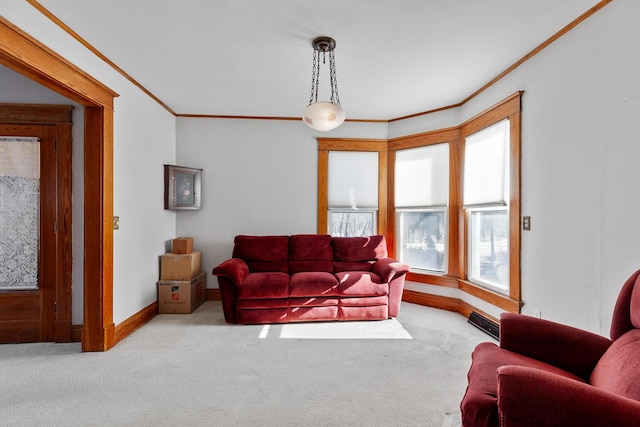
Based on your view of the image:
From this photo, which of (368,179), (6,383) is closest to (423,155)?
(368,179)

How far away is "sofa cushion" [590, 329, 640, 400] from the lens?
1.26 meters

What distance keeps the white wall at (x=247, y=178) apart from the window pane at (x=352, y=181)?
0.89 ft

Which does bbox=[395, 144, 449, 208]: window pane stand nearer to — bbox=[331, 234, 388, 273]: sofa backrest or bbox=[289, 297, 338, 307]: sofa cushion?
bbox=[331, 234, 388, 273]: sofa backrest

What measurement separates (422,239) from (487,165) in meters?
1.39

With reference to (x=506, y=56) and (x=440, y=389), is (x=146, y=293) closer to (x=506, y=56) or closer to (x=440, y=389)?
(x=440, y=389)

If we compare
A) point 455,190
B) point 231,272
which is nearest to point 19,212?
point 231,272

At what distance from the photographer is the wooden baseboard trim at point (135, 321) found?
3217mm

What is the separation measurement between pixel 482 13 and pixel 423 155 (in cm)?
235

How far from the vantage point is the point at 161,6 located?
89.7 inches

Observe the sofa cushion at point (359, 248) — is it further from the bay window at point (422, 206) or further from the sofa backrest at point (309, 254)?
the bay window at point (422, 206)

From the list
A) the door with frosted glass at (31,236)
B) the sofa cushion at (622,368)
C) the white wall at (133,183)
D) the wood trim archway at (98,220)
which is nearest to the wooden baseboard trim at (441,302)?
the sofa cushion at (622,368)

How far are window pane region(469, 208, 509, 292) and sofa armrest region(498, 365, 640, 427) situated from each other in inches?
95.3

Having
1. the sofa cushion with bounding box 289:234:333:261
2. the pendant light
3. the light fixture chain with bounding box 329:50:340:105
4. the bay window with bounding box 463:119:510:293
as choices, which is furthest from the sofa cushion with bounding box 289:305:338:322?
the light fixture chain with bounding box 329:50:340:105

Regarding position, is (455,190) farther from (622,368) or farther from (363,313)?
(622,368)
